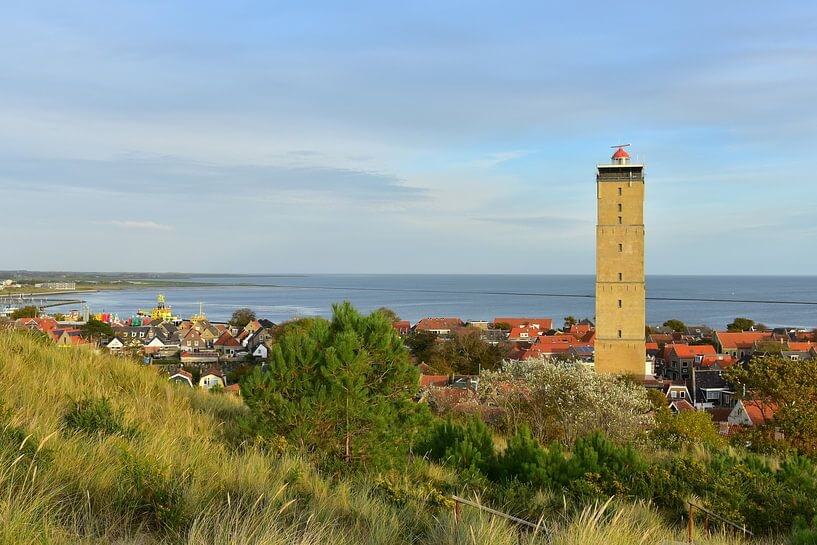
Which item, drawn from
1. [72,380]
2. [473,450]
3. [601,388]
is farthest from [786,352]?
[72,380]

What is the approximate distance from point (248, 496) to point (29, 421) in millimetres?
2251

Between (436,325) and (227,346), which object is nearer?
(227,346)

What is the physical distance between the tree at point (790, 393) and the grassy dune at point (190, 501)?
10.0 m

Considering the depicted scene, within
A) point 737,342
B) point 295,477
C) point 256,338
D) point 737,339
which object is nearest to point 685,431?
point 295,477

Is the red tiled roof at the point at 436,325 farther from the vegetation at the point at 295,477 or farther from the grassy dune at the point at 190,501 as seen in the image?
the grassy dune at the point at 190,501

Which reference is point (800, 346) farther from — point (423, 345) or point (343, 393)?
point (343, 393)

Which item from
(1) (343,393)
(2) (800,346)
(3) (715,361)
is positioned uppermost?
(1) (343,393)

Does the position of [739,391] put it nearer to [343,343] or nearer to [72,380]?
[343,343]

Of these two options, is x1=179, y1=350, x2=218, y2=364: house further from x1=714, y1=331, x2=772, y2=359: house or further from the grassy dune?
the grassy dune

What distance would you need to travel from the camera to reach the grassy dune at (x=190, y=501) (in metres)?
3.21

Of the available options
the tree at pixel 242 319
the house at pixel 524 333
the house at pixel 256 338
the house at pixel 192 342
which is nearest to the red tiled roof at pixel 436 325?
the house at pixel 524 333

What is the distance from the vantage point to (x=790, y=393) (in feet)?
45.5

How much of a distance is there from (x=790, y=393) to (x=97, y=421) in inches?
531

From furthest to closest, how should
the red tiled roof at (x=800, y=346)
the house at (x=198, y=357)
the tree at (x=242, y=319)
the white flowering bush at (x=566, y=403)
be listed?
the tree at (x=242, y=319) → the house at (x=198, y=357) → the red tiled roof at (x=800, y=346) → the white flowering bush at (x=566, y=403)
